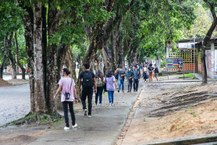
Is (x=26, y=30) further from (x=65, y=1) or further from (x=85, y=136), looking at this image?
(x=85, y=136)

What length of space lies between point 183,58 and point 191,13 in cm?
2884

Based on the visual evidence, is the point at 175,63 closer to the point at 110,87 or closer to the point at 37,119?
the point at 110,87

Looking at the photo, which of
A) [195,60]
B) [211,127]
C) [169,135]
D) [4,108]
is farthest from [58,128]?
[195,60]

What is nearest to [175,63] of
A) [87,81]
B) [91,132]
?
[87,81]

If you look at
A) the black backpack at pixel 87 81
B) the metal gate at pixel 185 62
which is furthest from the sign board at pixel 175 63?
the black backpack at pixel 87 81

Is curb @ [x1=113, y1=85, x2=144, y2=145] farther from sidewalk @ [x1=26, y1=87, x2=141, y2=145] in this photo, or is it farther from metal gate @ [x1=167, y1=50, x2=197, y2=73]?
metal gate @ [x1=167, y1=50, x2=197, y2=73]

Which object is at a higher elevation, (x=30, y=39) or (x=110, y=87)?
(x=30, y=39)

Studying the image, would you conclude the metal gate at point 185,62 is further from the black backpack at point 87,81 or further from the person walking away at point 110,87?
the black backpack at point 87,81

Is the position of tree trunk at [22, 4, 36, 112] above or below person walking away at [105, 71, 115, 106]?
above

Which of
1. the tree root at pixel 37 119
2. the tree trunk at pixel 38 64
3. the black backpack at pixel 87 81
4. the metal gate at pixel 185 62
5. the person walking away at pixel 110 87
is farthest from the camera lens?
the metal gate at pixel 185 62

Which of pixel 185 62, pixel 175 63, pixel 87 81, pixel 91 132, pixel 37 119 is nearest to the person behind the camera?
pixel 91 132

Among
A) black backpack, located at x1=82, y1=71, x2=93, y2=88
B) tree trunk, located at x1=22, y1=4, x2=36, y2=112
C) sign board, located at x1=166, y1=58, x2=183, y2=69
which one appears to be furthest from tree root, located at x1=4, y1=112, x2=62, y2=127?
sign board, located at x1=166, y1=58, x2=183, y2=69

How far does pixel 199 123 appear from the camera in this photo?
9.98 m

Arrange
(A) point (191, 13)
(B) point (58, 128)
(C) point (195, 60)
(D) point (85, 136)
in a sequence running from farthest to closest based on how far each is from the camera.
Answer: (C) point (195, 60), (A) point (191, 13), (B) point (58, 128), (D) point (85, 136)
